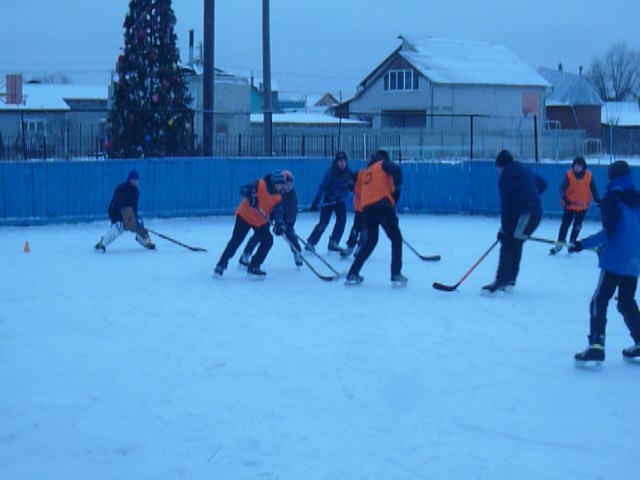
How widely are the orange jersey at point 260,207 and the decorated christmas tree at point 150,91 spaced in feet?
38.7

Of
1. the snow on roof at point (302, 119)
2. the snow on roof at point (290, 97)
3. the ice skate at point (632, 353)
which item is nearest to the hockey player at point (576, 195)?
the ice skate at point (632, 353)

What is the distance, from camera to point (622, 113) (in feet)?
211

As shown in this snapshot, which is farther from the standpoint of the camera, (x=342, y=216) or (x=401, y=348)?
(x=342, y=216)

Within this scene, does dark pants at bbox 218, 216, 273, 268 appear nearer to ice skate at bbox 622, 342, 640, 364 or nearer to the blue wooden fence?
ice skate at bbox 622, 342, 640, 364

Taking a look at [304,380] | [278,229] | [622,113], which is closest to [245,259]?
[278,229]

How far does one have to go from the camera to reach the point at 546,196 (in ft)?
69.1

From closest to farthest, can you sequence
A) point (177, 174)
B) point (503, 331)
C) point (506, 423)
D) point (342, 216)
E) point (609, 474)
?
point (609, 474) < point (506, 423) < point (503, 331) < point (342, 216) < point (177, 174)

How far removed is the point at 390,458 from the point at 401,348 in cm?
294

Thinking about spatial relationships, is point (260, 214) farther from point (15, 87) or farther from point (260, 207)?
point (15, 87)

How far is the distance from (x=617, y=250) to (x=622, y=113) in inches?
2336

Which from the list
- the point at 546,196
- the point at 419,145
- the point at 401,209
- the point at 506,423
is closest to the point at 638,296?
the point at 506,423

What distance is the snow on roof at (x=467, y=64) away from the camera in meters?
47.8

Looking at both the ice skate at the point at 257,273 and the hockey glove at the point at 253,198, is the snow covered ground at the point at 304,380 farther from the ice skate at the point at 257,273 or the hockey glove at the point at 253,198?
the hockey glove at the point at 253,198

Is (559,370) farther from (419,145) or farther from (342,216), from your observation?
(419,145)
